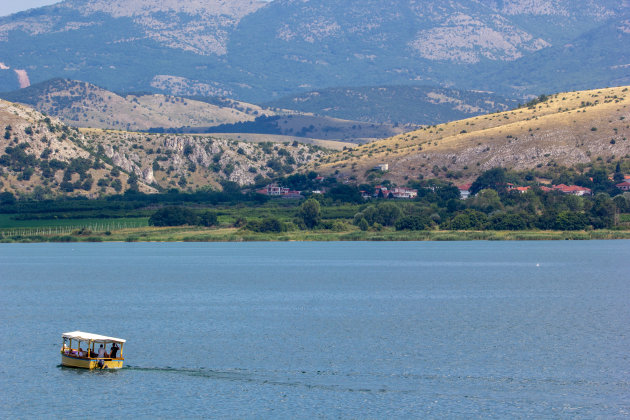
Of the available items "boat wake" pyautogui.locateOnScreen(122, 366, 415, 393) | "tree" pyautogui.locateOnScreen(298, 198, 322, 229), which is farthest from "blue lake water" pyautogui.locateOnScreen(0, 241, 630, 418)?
"tree" pyautogui.locateOnScreen(298, 198, 322, 229)

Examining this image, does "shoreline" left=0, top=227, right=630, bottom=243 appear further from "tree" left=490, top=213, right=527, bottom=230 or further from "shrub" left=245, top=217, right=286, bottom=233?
"tree" left=490, top=213, right=527, bottom=230

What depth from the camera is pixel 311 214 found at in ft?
642

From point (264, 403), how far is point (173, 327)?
26.8 m

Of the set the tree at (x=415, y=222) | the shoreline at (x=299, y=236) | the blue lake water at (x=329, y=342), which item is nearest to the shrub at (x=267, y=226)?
the shoreline at (x=299, y=236)

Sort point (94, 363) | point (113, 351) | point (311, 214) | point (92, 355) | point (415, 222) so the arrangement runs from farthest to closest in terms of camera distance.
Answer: point (311, 214)
point (415, 222)
point (113, 351)
point (92, 355)
point (94, 363)

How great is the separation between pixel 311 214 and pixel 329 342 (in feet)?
418

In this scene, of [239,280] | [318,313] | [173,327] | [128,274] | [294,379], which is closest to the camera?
[294,379]

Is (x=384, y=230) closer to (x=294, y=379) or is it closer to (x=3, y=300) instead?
(x=3, y=300)

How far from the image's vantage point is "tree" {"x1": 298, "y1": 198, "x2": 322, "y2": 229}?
195125 millimetres

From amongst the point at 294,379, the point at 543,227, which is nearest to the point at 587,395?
the point at 294,379

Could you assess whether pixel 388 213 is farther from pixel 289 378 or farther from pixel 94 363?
pixel 289 378

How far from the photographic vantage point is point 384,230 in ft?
642

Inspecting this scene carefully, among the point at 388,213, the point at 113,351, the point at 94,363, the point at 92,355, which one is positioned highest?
the point at 388,213

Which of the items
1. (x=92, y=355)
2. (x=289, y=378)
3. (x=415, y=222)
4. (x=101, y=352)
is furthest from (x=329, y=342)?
(x=415, y=222)
